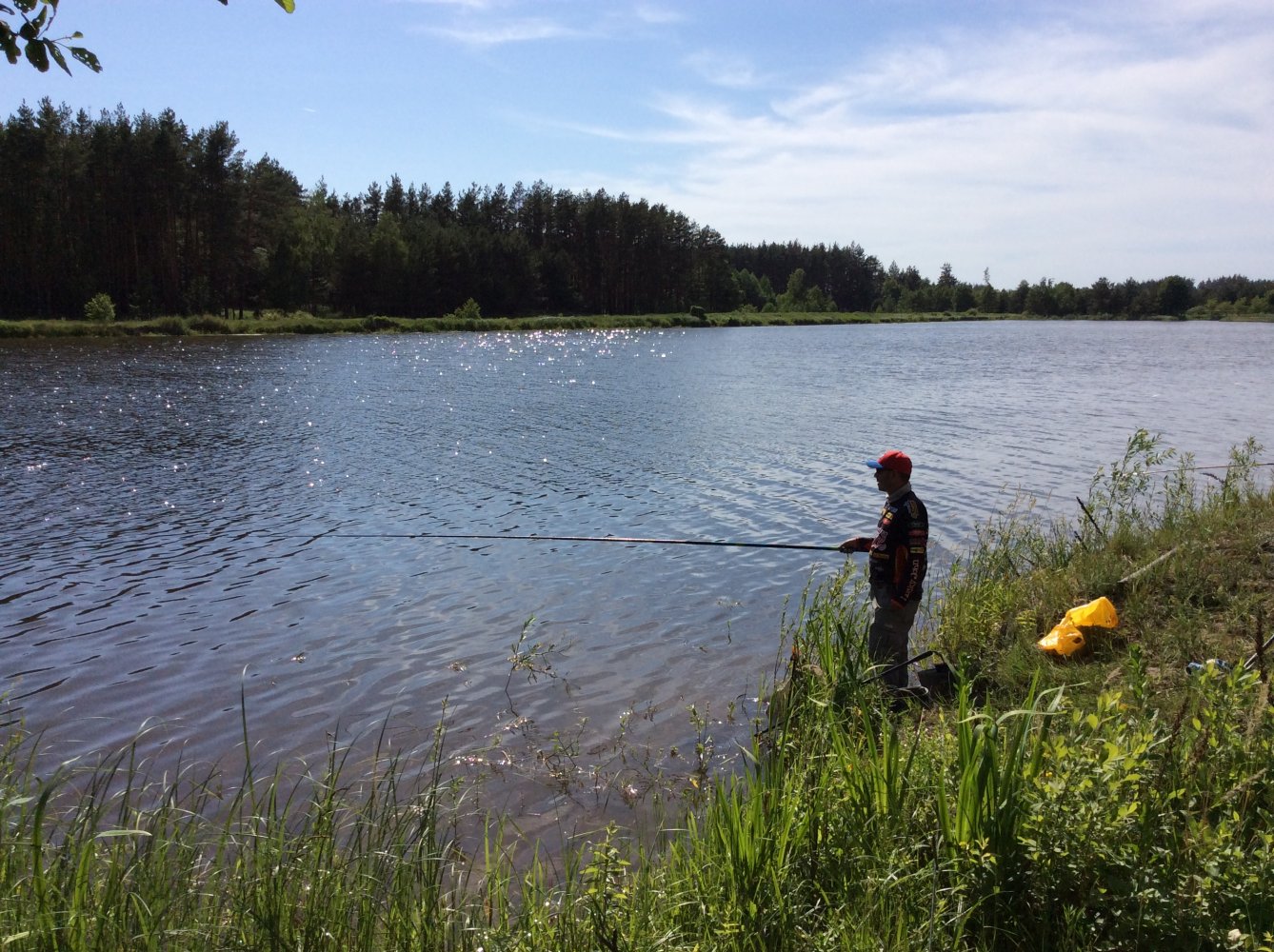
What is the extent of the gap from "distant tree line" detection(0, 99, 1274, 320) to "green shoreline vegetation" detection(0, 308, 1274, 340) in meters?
4.12

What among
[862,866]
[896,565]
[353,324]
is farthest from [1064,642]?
[353,324]

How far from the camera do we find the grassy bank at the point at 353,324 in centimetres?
6088

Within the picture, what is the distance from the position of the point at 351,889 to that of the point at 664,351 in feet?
195

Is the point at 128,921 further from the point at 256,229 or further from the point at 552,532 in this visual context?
the point at 256,229

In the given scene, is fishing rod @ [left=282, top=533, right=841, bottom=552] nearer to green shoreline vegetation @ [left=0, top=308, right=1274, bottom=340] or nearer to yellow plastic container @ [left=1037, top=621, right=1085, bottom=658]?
yellow plastic container @ [left=1037, top=621, right=1085, bottom=658]

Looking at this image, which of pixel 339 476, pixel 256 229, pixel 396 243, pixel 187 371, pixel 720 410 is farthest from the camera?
pixel 396 243

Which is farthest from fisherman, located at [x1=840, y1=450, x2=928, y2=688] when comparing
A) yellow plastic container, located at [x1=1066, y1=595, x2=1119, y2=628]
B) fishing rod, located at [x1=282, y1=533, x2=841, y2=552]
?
yellow plastic container, located at [x1=1066, y1=595, x2=1119, y2=628]

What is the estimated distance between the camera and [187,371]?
40531 mm

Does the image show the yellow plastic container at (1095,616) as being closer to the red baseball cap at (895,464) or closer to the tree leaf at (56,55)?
the red baseball cap at (895,464)

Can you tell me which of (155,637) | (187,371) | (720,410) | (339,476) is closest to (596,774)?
(155,637)

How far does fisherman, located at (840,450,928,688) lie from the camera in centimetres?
688

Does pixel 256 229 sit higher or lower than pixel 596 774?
higher

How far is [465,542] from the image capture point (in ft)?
44.4

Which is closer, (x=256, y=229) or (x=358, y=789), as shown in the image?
(x=358, y=789)
